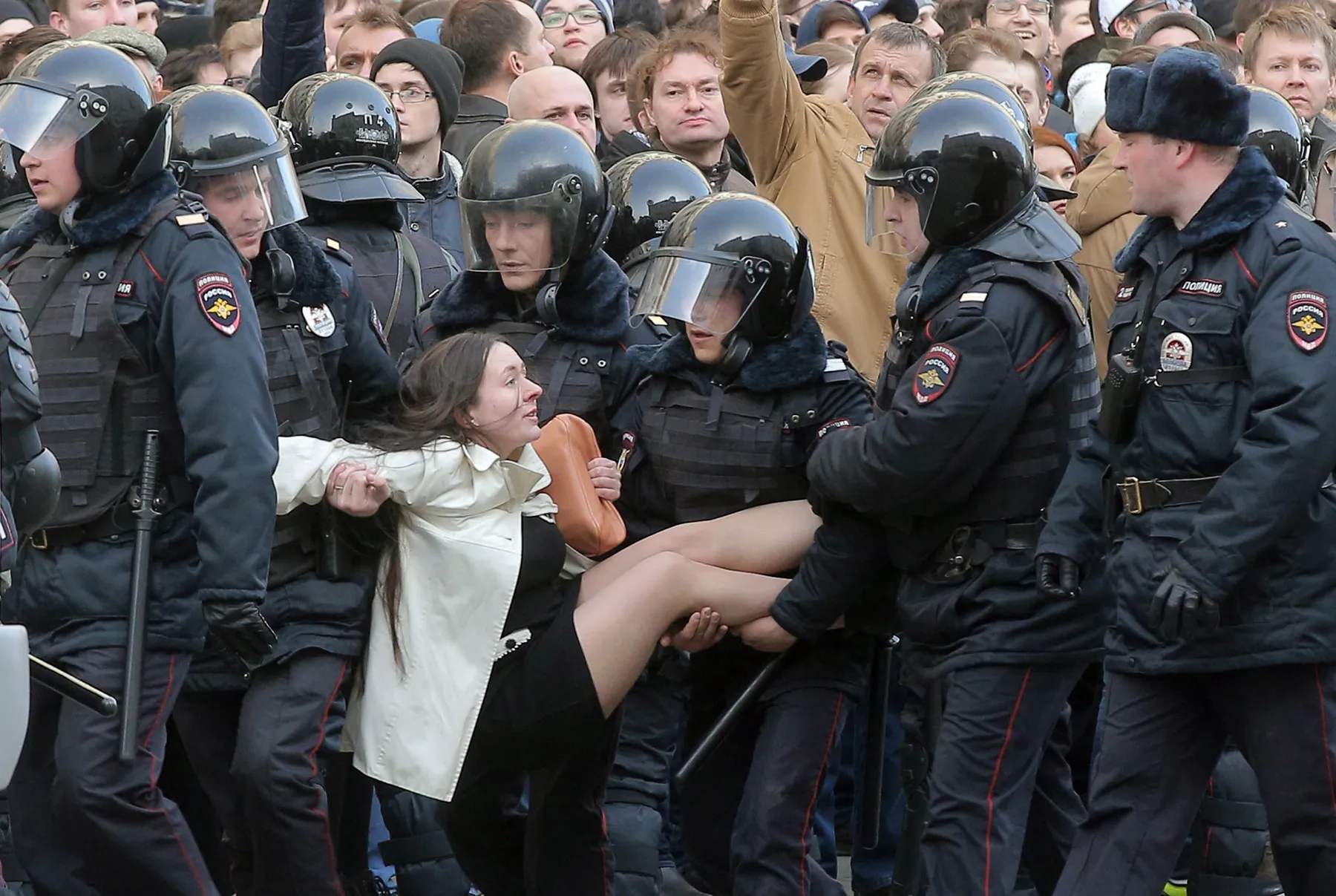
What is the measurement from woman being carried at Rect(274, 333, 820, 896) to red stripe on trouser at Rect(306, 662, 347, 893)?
0.26ft

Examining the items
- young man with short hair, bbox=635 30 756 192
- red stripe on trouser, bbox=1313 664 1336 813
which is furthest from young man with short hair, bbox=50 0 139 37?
red stripe on trouser, bbox=1313 664 1336 813

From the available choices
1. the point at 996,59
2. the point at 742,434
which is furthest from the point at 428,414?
the point at 996,59

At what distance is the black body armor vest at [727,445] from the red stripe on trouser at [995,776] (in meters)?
0.83

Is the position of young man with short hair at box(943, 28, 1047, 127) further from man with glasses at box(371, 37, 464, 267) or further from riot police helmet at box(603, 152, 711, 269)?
man with glasses at box(371, 37, 464, 267)

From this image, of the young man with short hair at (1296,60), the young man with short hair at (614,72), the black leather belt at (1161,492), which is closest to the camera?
the black leather belt at (1161,492)

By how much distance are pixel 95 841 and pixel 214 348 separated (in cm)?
113

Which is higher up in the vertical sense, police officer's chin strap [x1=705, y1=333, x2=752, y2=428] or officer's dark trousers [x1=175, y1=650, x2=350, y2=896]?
police officer's chin strap [x1=705, y1=333, x2=752, y2=428]

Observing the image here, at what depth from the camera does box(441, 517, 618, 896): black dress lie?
496 centimetres

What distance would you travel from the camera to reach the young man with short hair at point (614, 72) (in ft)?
26.6

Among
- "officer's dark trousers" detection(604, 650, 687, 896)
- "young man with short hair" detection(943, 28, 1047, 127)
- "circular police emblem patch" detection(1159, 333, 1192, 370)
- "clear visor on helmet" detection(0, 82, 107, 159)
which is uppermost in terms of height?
"clear visor on helmet" detection(0, 82, 107, 159)

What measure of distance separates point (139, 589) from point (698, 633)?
4.32ft

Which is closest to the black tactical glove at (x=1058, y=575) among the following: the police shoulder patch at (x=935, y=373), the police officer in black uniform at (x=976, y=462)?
the police officer in black uniform at (x=976, y=462)

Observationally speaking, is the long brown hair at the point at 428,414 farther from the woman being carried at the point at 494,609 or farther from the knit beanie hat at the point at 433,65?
the knit beanie hat at the point at 433,65

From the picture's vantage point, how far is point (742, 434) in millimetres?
5305
